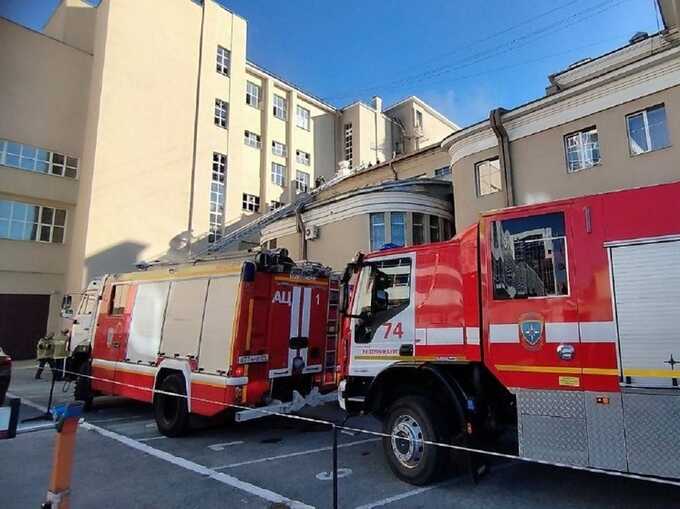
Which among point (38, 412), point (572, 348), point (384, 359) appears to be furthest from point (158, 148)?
point (572, 348)

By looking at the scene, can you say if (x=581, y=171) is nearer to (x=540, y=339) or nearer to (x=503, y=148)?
(x=503, y=148)

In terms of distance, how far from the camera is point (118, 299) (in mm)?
10195

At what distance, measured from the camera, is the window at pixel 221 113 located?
108 ft

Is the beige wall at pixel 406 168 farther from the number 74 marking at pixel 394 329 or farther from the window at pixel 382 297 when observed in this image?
the number 74 marking at pixel 394 329

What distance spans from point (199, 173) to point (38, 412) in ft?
74.7

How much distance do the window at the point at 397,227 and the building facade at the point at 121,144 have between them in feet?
45.2

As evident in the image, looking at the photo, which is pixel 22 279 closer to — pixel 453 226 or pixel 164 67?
pixel 164 67

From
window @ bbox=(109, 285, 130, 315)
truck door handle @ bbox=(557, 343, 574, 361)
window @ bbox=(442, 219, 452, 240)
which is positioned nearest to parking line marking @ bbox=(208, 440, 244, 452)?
window @ bbox=(109, 285, 130, 315)

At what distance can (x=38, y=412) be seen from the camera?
9914mm

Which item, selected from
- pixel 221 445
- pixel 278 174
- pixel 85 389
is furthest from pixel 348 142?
pixel 221 445

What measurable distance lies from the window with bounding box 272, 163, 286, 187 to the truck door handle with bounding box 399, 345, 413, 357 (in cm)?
3242

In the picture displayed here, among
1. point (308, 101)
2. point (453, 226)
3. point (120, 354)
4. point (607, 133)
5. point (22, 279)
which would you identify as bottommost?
point (120, 354)

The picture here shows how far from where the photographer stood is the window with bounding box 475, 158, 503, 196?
1616cm

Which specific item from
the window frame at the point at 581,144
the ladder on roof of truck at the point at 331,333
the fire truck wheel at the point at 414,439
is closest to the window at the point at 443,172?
the window frame at the point at 581,144
